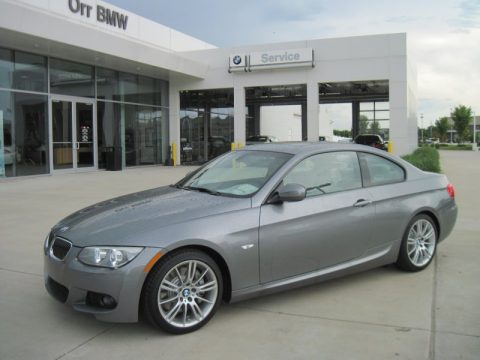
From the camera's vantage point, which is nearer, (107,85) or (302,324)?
(302,324)

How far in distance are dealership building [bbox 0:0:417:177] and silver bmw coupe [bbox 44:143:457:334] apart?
11.7 metres

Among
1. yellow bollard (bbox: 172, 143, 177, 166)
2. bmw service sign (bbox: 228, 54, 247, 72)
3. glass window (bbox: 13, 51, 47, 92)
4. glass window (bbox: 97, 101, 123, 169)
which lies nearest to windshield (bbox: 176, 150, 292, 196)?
glass window (bbox: 13, 51, 47, 92)

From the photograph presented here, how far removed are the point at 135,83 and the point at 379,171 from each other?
61.6ft

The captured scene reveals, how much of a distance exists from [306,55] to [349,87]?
6747 millimetres

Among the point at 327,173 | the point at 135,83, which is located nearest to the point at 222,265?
the point at 327,173

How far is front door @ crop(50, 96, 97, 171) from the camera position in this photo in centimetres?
1772

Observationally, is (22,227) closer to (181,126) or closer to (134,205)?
A: (134,205)

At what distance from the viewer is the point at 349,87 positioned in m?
27.5

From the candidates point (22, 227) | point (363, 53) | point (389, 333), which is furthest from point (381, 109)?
point (389, 333)

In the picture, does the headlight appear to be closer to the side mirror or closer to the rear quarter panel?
the side mirror

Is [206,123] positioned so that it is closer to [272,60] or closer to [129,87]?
[129,87]

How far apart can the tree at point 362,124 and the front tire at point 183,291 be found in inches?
1230

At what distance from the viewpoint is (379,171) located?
16.8 ft

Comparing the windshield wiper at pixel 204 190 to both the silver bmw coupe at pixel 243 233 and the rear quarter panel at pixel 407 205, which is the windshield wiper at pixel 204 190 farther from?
the rear quarter panel at pixel 407 205
